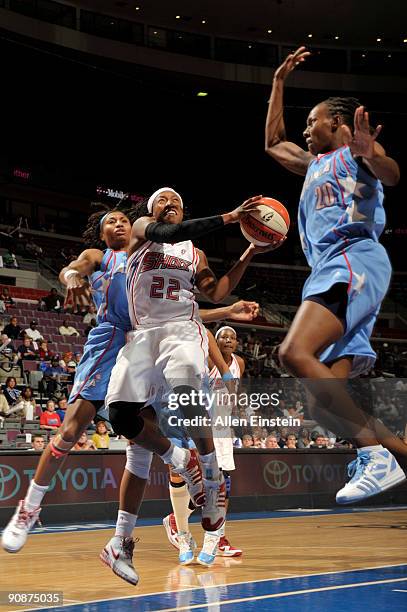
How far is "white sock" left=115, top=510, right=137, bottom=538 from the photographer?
525 cm

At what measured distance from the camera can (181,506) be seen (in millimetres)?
6871

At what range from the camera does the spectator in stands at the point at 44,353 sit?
16844 millimetres

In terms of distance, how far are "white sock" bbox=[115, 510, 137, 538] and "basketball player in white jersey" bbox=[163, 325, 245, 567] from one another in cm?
86

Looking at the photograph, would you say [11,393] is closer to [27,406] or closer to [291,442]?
[27,406]

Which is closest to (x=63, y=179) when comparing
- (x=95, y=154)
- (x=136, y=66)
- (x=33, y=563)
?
(x=95, y=154)

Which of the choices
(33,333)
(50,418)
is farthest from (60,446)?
(33,333)

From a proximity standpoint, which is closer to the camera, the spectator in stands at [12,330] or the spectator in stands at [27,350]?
the spectator in stands at [27,350]

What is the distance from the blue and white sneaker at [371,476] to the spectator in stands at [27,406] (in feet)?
34.1

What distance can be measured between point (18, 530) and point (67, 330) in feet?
45.0

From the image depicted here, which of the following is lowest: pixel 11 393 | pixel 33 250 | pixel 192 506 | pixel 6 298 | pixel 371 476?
pixel 11 393

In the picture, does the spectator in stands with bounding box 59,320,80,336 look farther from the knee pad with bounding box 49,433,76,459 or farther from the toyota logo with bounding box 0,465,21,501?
the knee pad with bounding box 49,433,76,459

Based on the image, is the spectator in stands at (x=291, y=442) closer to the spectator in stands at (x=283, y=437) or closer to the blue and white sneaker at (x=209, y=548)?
the spectator in stands at (x=283, y=437)

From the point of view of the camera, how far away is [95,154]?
95.5 feet

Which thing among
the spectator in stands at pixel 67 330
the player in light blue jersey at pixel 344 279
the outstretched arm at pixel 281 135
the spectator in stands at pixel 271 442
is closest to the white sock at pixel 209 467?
the player in light blue jersey at pixel 344 279
